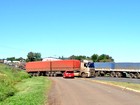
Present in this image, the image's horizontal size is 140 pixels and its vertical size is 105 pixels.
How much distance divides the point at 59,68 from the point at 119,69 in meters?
13.3

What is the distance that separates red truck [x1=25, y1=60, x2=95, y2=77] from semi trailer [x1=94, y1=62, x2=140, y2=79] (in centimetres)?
702

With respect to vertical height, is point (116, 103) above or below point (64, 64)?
below

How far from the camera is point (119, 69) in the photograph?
7575cm

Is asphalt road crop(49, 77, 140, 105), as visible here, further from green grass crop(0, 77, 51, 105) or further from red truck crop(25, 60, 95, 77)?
red truck crop(25, 60, 95, 77)

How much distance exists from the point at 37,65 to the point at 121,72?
22.6 meters

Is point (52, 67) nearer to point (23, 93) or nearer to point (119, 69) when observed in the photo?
point (119, 69)

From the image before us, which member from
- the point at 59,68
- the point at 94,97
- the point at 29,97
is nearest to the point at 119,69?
the point at 59,68

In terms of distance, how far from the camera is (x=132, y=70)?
69.9 metres

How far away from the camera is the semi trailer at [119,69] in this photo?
69.0 metres

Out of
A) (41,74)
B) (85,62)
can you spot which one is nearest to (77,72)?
(85,62)

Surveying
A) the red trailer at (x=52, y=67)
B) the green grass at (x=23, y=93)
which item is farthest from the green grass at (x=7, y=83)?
the red trailer at (x=52, y=67)

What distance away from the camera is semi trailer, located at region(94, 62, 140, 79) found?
226 feet

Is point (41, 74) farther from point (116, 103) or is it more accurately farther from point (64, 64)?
point (116, 103)

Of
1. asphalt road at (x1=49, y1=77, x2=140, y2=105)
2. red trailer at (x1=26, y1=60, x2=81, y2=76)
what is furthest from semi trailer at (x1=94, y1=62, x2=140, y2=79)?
asphalt road at (x1=49, y1=77, x2=140, y2=105)
